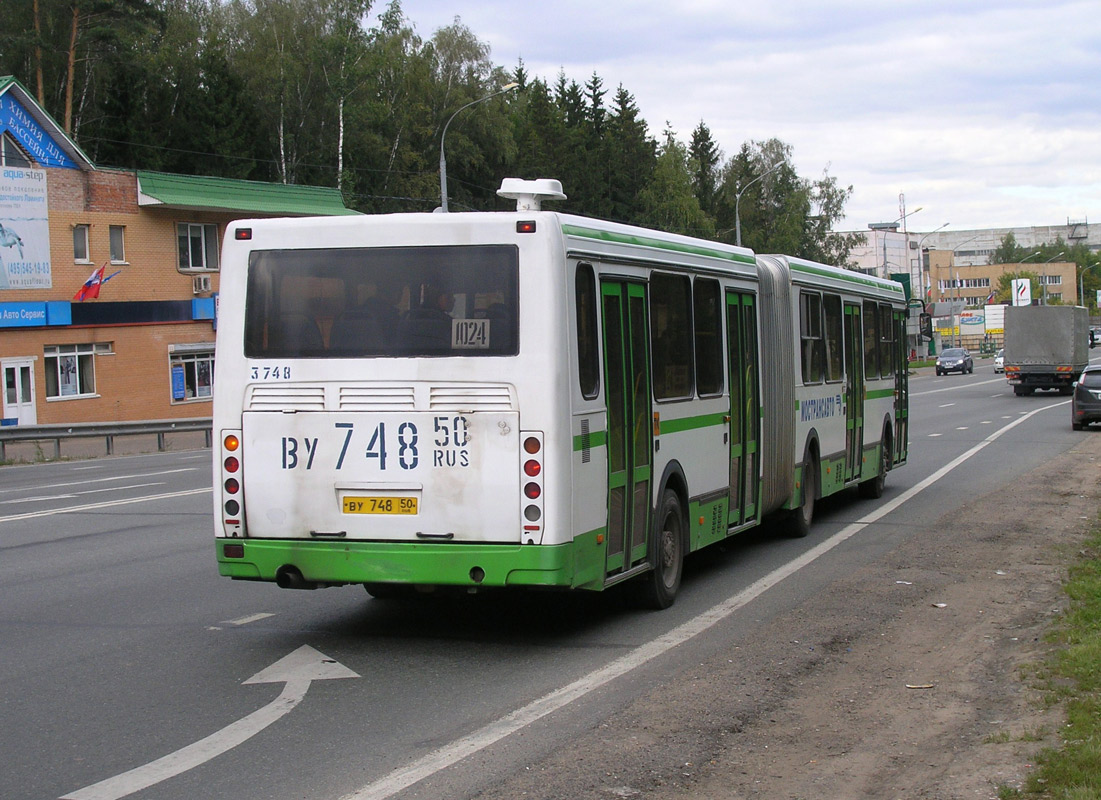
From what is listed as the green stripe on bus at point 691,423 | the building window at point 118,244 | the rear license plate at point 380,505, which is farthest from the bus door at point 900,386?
the building window at point 118,244

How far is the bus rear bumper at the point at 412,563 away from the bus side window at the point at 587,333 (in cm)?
98

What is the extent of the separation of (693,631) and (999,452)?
17.4 m

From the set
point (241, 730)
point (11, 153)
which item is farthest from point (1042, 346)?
point (241, 730)

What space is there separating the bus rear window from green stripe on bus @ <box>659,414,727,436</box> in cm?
207

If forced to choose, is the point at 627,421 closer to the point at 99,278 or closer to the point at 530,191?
the point at 530,191

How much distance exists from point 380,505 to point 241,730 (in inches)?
74.5

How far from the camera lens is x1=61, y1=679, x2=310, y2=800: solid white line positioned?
18.2ft

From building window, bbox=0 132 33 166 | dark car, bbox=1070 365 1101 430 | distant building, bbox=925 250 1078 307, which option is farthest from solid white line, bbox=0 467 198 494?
distant building, bbox=925 250 1078 307

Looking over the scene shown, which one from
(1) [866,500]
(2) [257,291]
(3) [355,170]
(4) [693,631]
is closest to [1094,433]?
(1) [866,500]

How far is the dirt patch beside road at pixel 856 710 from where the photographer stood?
5.60 meters

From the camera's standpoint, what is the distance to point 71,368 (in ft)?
133

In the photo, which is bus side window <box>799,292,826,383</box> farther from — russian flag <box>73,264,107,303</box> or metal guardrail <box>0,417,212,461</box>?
russian flag <box>73,264,107,303</box>

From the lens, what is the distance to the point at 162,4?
62688 mm

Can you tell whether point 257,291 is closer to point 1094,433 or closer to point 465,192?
point 1094,433
